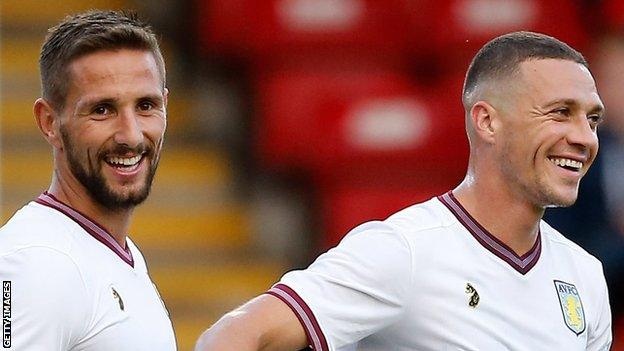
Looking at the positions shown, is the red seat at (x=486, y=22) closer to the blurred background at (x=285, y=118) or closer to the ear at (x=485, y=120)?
the blurred background at (x=285, y=118)

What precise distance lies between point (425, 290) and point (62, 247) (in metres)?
0.85

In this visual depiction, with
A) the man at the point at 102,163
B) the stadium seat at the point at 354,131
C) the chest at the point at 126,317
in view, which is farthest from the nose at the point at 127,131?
the stadium seat at the point at 354,131

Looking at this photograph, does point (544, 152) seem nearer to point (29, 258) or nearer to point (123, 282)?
point (123, 282)

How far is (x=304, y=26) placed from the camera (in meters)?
6.33

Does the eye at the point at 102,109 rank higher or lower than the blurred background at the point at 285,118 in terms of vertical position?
higher

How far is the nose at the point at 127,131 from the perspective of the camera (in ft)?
9.36

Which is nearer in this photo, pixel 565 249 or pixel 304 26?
pixel 565 249

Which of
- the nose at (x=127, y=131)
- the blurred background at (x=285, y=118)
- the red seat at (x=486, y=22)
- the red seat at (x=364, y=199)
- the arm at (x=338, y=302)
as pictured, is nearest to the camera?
the nose at (x=127, y=131)

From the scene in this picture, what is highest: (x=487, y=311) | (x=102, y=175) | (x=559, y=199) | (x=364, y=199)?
(x=102, y=175)

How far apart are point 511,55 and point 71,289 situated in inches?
52.6

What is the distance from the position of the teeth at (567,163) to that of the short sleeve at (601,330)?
0.39 meters

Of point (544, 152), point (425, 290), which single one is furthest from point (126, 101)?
point (544, 152)

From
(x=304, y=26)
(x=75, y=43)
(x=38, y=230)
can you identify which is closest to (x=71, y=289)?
(x=38, y=230)

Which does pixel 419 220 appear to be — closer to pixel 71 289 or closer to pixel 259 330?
pixel 259 330
